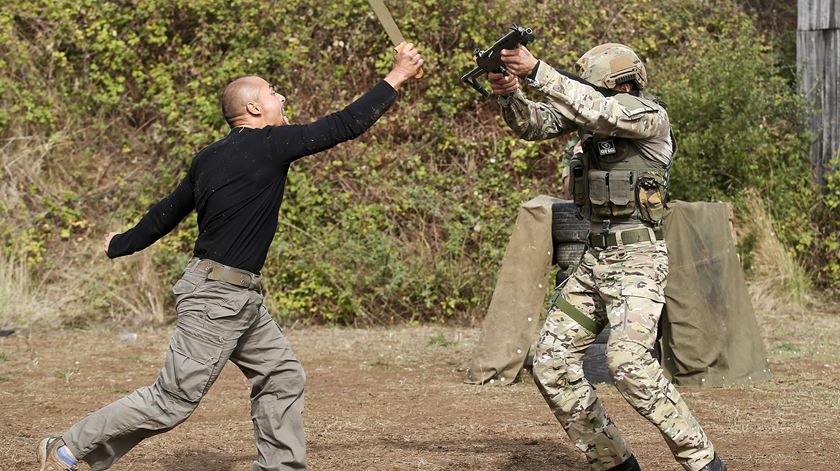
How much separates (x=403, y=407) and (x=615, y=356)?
2.68 meters

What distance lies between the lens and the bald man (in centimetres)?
472

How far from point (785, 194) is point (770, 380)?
12.5 feet

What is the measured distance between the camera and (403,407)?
7.33 metres

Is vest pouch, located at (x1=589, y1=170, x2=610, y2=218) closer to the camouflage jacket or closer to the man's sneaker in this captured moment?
the camouflage jacket

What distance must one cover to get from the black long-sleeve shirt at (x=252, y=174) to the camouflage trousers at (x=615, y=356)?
49.5 inches

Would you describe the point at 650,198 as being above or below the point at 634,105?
below

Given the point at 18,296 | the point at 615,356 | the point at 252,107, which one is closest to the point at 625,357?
the point at 615,356

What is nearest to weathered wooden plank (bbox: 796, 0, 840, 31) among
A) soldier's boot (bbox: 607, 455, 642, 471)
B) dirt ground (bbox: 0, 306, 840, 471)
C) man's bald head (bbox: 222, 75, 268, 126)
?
dirt ground (bbox: 0, 306, 840, 471)

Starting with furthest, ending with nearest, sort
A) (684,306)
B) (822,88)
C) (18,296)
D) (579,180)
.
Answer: (822,88) < (18,296) < (684,306) < (579,180)

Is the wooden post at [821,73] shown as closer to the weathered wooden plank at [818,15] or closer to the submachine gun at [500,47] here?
the weathered wooden plank at [818,15]

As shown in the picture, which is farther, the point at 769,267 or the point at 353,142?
the point at 353,142

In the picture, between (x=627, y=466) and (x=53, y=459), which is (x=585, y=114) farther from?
(x=53, y=459)

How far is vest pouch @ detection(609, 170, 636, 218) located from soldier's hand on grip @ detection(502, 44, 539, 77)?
66cm

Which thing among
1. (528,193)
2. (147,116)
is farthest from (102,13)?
(528,193)
